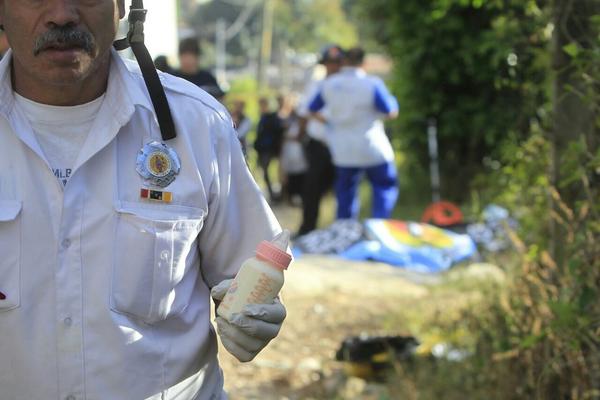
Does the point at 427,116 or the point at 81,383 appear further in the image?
the point at 427,116

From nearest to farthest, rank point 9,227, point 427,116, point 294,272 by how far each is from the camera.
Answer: point 9,227 < point 294,272 < point 427,116

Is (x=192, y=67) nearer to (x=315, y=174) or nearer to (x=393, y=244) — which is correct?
(x=393, y=244)

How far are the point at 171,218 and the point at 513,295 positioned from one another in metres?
2.42

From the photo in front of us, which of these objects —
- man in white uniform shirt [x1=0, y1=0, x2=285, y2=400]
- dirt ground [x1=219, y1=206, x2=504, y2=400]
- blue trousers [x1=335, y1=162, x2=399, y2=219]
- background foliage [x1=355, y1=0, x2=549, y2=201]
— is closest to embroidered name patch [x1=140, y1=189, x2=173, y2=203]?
man in white uniform shirt [x1=0, y1=0, x2=285, y2=400]

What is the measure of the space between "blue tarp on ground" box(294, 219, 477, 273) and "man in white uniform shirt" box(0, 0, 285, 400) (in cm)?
655

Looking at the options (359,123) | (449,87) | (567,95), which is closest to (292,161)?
(449,87)

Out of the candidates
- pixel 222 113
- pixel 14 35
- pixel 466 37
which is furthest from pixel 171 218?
pixel 466 37

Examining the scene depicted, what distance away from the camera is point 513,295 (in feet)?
14.3

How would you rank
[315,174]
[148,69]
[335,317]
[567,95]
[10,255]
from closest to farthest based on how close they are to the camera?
1. [10,255]
2. [148,69]
3. [567,95]
4. [335,317]
5. [315,174]

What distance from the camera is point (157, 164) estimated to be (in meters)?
2.25

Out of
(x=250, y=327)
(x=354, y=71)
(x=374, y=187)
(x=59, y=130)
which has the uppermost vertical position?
(x=59, y=130)

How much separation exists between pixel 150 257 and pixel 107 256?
96 mm

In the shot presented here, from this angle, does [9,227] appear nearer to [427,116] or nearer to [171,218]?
[171,218]

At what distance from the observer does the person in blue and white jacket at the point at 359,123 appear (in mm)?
9523
